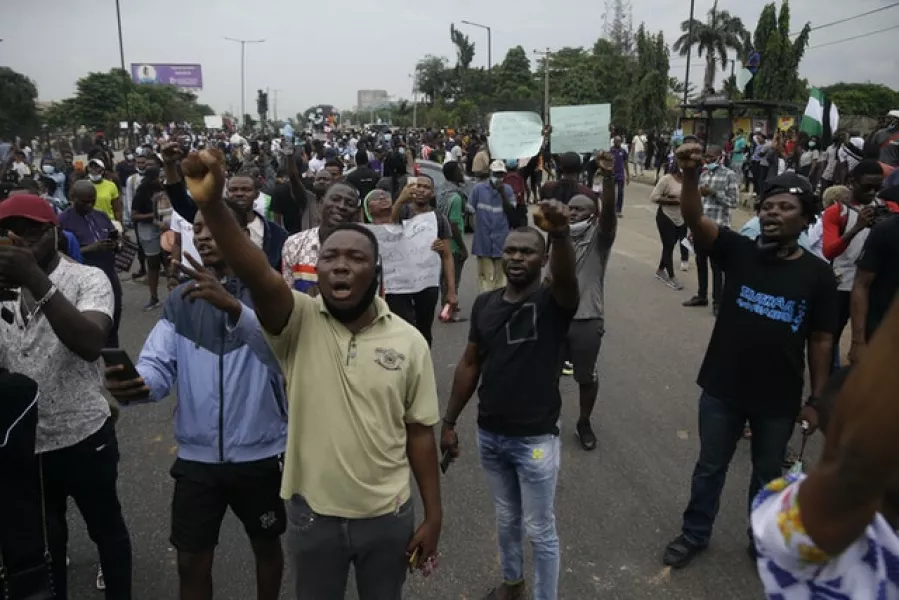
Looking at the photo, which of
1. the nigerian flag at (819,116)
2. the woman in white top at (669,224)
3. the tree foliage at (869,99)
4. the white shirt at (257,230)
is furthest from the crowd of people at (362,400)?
the tree foliage at (869,99)

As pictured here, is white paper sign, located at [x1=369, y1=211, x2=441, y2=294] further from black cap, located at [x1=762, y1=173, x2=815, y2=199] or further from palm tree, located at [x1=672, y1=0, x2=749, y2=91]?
palm tree, located at [x1=672, y1=0, x2=749, y2=91]

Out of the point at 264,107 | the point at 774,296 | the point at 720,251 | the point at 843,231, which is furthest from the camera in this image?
the point at 264,107

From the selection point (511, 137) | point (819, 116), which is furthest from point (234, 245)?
point (819, 116)

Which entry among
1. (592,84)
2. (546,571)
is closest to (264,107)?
(546,571)

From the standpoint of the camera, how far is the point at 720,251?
335cm

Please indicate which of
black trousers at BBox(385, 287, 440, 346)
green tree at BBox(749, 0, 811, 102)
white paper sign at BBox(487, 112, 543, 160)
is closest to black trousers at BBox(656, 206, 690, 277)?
white paper sign at BBox(487, 112, 543, 160)

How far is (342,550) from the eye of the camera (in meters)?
2.19

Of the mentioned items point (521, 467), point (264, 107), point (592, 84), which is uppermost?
point (592, 84)

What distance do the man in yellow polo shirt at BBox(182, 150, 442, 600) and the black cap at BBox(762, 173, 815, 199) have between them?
6.82 feet

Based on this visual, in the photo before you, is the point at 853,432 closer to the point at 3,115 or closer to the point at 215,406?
the point at 215,406

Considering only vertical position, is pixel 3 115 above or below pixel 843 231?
above

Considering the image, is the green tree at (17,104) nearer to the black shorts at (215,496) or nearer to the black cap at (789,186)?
the black shorts at (215,496)

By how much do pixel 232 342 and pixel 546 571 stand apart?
1.65 meters

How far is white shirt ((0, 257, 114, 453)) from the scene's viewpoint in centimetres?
256
